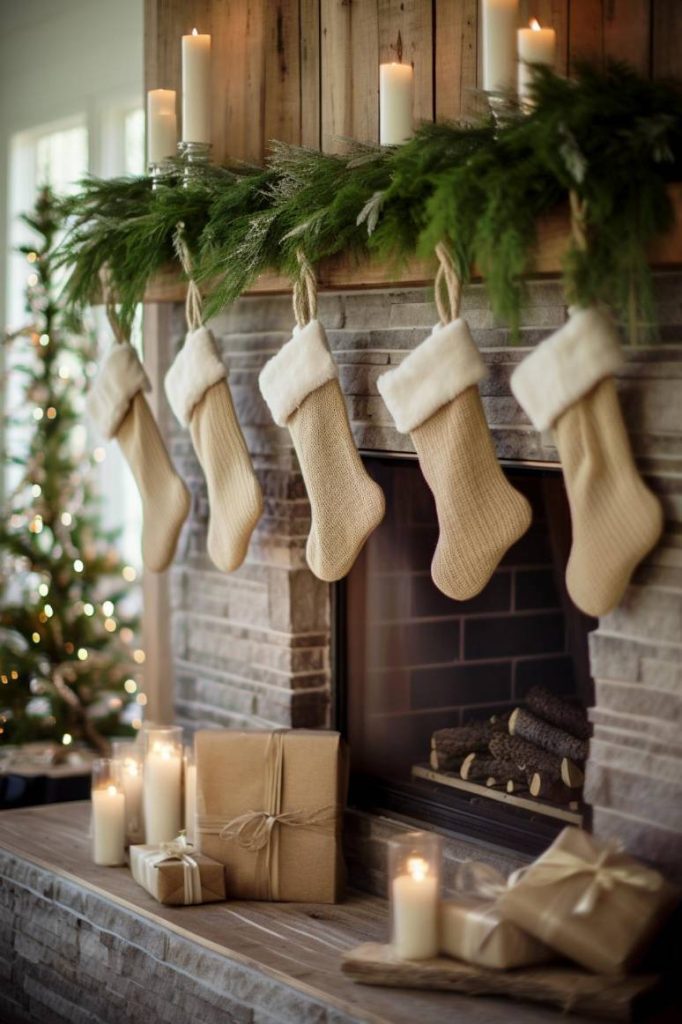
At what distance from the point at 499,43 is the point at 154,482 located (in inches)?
48.6

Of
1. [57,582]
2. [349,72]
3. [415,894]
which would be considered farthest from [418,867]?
[57,582]

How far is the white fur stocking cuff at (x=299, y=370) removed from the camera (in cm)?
259

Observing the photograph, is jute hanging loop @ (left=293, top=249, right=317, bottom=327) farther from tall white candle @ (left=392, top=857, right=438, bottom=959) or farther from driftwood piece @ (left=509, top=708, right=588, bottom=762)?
tall white candle @ (left=392, top=857, right=438, bottom=959)

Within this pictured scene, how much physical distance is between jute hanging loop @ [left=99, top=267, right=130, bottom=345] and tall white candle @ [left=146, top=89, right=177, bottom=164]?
0.87 feet

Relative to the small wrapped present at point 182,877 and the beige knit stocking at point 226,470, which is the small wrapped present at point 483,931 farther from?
the beige knit stocking at point 226,470

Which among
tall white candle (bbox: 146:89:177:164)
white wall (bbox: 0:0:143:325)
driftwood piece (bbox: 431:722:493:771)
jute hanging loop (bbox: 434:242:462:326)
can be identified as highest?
white wall (bbox: 0:0:143:325)

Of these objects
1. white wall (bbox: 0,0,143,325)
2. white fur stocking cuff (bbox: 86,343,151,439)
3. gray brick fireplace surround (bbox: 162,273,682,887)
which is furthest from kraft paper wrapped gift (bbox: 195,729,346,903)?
white wall (bbox: 0,0,143,325)

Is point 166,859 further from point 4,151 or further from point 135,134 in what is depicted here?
point 4,151

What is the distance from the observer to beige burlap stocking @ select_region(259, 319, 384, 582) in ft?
8.50

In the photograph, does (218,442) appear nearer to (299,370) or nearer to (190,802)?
(299,370)

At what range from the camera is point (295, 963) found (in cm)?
236

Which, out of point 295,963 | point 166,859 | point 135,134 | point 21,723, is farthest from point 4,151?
→ point 295,963

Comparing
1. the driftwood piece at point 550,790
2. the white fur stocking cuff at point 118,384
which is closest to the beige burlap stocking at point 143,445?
the white fur stocking cuff at point 118,384

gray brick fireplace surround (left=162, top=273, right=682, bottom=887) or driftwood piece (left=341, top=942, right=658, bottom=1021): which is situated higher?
gray brick fireplace surround (left=162, top=273, right=682, bottom=887)
